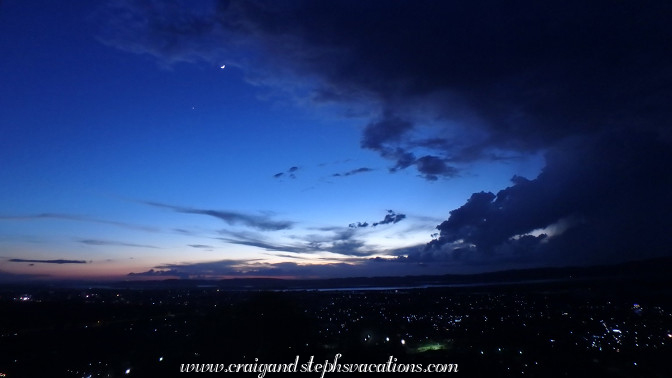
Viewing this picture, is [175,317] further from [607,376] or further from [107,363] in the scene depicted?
[607,376]

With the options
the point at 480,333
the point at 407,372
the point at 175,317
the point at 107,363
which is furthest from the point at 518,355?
the point at 175,317

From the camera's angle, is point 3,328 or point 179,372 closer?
point 179,372

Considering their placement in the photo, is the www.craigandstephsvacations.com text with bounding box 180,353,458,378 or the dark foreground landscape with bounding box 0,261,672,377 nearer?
the www.craigandstephsvacations.com text with bounding box 180,353,458,378

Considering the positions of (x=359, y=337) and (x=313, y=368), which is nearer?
(x=313, y=368)

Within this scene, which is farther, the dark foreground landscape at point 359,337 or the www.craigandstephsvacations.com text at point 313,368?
the dark foreground landscape at point 359,337
